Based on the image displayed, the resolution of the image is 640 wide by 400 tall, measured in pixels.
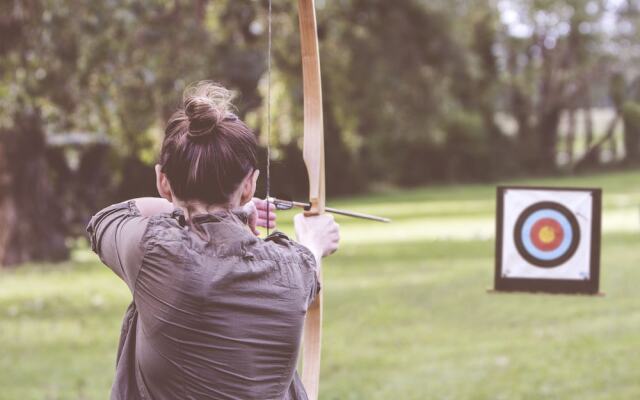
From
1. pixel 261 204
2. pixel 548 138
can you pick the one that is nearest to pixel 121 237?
pixel 261 204

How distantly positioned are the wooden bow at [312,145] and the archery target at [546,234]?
4.14 feet

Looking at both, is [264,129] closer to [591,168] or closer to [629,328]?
[591,168]

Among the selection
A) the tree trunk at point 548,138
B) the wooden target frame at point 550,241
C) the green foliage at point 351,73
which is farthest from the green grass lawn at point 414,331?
the tree trunk at point 548,138

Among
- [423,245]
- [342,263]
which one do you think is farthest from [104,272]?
[423,245]

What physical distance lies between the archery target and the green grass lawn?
137cm

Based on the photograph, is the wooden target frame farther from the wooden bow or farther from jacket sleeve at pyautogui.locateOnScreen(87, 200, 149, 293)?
jacket sleeve at pyautogui.locateOnScreen(87, 200, 149, 293)

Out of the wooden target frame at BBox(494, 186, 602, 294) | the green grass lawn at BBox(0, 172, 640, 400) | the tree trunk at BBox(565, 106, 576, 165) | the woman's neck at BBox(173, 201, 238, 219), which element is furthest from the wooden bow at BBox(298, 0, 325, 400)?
the tree trunk at BBox(565, 106, 576, 165)

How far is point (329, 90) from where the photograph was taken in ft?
52.6

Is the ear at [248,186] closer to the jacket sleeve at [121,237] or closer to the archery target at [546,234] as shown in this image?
the jacket sleeve at [121,237]

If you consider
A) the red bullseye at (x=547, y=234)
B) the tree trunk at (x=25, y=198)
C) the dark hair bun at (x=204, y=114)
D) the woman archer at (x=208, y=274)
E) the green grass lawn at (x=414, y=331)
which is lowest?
the green grass lawn at (x=414, y=331)

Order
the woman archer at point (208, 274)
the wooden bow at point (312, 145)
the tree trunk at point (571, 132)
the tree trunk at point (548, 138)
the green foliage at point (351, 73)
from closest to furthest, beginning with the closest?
1. the woman archer at point (208, 274)
2. the wooden bow at point (312, 145)
3. the green foliage at point (351, 73)
4. the tree trunk at point (548, 138)
5. the tree trunk at point (571, 132)

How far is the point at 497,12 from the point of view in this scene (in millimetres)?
24453

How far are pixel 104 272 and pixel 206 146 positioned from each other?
834cm

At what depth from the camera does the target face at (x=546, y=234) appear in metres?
3.52
